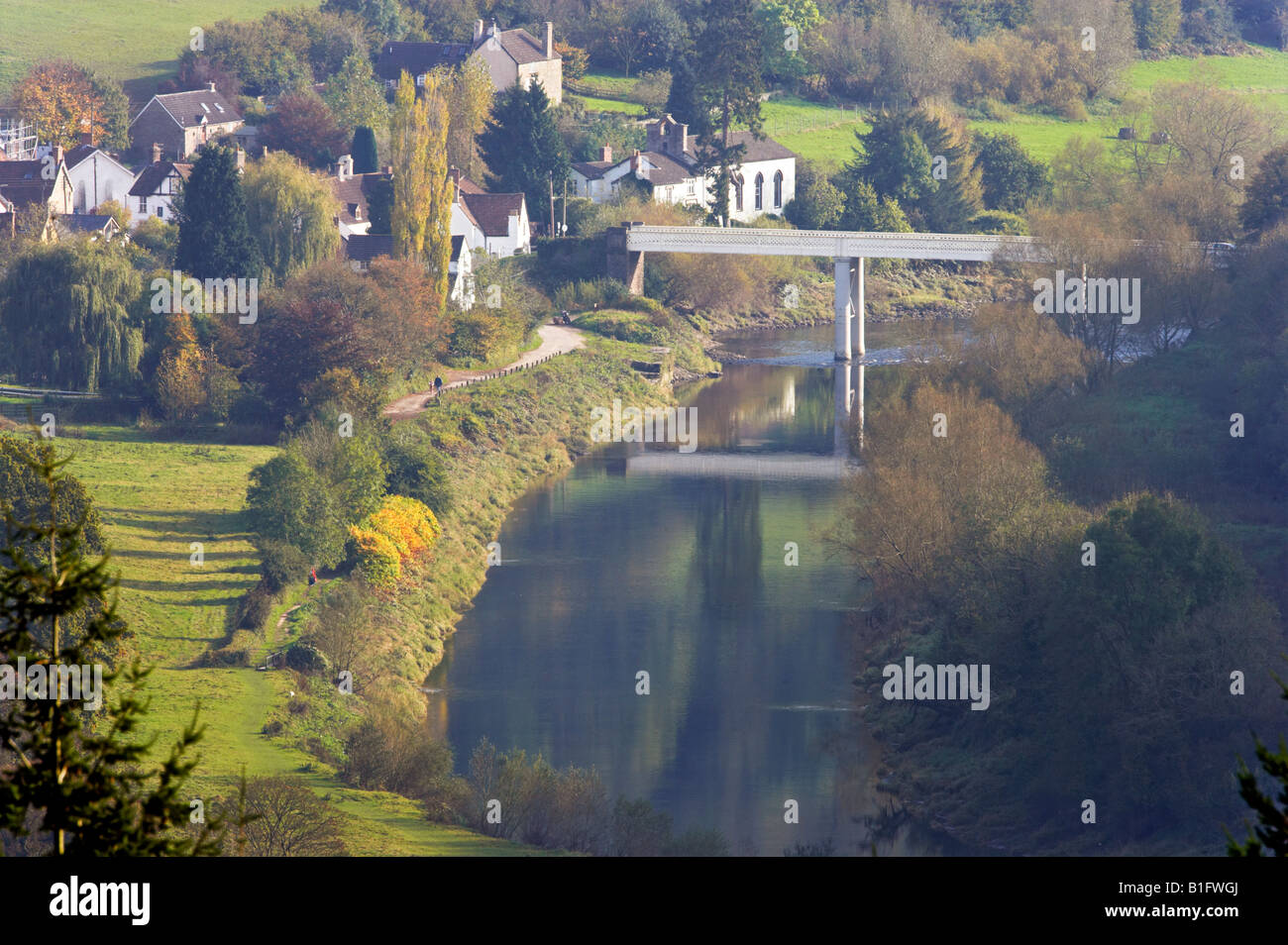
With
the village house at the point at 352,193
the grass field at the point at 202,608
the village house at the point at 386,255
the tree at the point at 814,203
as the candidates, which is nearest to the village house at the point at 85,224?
the village house at the point at 352,193

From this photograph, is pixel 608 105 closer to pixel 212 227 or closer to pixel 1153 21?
pixel 1153 21

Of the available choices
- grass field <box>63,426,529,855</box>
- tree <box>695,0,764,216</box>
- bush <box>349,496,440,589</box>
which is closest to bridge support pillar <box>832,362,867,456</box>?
bush <box>349,496,440,589</box>

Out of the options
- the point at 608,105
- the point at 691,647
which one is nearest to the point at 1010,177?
the point at 608,105

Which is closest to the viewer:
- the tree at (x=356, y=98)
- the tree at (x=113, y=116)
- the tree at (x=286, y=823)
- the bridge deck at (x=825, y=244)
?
the tree at (x=286, y=823)

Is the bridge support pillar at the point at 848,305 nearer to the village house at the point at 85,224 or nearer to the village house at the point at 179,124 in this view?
the village house at the point at 85,224

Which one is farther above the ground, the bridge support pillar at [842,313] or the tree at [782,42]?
the tree at [782,42]
